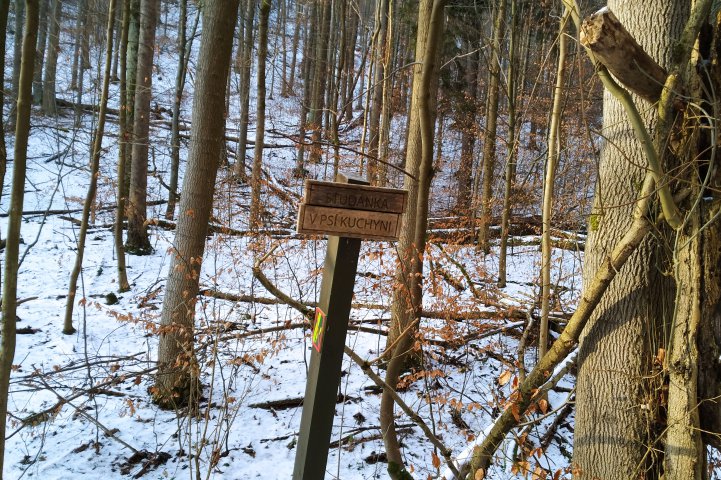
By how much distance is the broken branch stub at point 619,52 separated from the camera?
228cm

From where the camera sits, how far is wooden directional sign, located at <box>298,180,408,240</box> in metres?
2.20

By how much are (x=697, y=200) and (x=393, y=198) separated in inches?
61.6

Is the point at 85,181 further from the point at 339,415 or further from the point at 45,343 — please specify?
the point at 339,415

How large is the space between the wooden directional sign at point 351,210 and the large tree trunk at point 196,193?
121 inches

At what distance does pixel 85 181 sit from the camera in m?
14.7

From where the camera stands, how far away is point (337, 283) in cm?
232

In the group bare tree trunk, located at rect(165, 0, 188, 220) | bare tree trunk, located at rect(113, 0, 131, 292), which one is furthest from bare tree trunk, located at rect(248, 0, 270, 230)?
bare tree trunk, located at rect(113, 0, 131, 292)

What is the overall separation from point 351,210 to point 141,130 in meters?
8.05

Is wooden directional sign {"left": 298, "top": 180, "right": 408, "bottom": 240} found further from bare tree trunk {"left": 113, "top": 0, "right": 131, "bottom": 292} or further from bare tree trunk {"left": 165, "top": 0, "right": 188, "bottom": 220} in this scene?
bare tree trunk {"left": 165, "top": 0, "right": 188, "bottom": 220}

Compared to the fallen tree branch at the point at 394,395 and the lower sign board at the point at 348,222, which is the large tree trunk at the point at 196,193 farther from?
the lower sign board at the point at 348,222

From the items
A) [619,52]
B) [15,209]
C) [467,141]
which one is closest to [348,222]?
[619,52]

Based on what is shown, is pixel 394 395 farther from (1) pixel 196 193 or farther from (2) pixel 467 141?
(2) pixel 467 141

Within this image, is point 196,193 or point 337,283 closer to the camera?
point 337,283

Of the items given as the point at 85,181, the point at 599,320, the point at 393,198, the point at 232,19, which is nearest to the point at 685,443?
the point at 599,320
